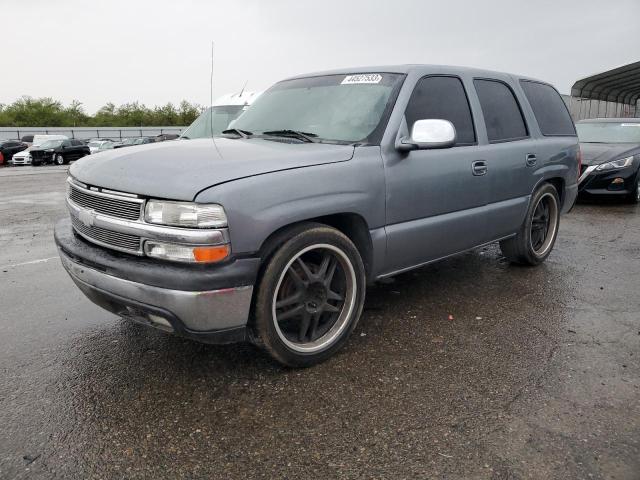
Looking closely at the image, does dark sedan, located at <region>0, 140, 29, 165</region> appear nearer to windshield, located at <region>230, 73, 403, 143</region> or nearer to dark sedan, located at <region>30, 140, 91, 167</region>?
dark sedan, located at <region>30, 140, 91, 167</region>

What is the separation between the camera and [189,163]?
284 cm

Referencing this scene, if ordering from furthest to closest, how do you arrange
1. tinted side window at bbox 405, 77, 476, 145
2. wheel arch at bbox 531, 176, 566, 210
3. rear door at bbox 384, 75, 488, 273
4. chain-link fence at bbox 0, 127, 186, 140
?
chain-link fence at bbox 0, 127, 186, 140
wheel arch at bbox 531, 176, 566, 210
tinted side window at bbox 405, 77, 476, 145
rear door at bbox 384, 75, 488, 273

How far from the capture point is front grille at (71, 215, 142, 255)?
272 cm

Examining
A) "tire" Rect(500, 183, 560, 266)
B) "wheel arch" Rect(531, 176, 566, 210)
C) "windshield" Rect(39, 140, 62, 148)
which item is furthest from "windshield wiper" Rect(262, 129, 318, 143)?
"windshield" Rect(39, 140, 62, 148)

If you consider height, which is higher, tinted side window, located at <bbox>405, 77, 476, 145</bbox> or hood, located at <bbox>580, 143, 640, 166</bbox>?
tinted side window, located at <bbox>405, 77, 476, 145</bbox>

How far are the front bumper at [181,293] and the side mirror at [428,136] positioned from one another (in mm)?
1371

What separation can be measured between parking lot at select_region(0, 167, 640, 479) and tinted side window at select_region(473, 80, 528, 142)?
4.61 ft

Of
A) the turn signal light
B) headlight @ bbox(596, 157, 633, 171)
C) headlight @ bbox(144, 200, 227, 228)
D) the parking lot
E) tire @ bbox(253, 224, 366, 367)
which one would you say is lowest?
the parking lot

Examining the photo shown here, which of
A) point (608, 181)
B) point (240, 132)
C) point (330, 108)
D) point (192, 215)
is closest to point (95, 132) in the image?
point (608, 181)

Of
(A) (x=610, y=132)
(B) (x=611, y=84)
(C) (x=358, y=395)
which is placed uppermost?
(B) (x=611, y=84)

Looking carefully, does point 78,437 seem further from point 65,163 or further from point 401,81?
point 65,163

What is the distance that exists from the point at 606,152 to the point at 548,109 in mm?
4874

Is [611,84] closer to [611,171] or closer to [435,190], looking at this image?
[611,171]

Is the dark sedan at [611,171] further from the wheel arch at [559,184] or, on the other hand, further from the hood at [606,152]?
the wheel arch at [559,184]
